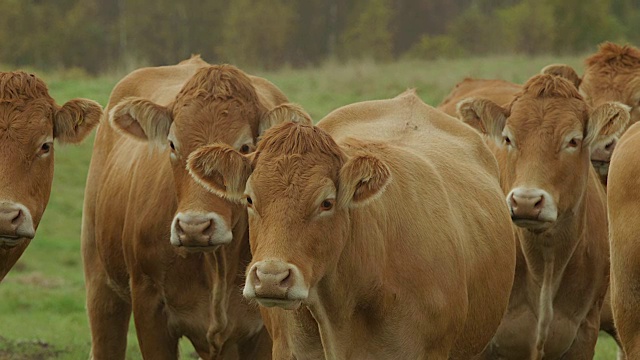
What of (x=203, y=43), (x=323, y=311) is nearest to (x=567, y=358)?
(x=323, y=311)

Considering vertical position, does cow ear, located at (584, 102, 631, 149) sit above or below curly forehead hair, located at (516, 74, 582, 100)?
below

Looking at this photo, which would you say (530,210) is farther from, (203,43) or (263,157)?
(203,43)

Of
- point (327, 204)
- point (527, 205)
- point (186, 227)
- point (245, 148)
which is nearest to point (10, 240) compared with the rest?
point (186, 227)

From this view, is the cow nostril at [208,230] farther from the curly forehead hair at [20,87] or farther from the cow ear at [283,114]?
the curly forehead hair at [20,87]

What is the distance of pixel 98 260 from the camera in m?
9.08

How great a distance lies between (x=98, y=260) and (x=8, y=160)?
2054mm

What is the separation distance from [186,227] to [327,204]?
1.48m

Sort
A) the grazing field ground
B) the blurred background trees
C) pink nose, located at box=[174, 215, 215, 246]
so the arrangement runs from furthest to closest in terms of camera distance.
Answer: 1. the blurred background trees
2. the grazing field ground
3. pink nose, located at box=[174, 215, 215, 246]

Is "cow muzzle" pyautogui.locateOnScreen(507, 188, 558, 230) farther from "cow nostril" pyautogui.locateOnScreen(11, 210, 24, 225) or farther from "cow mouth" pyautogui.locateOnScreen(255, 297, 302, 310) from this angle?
"cow nostril" pyautogui.locateOnScreen(11, 210, 24, 225)

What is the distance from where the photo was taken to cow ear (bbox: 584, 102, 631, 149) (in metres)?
7.93

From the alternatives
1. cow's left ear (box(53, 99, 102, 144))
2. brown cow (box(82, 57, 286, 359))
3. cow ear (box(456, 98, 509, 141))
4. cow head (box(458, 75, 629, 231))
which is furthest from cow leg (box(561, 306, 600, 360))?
cow's left ear (box(53, 99, 102, 144))

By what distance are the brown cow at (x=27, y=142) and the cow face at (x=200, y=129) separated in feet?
1.27

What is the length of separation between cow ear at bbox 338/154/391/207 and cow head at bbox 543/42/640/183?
5012mm

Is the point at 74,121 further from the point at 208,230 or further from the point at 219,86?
the point at 208,230
